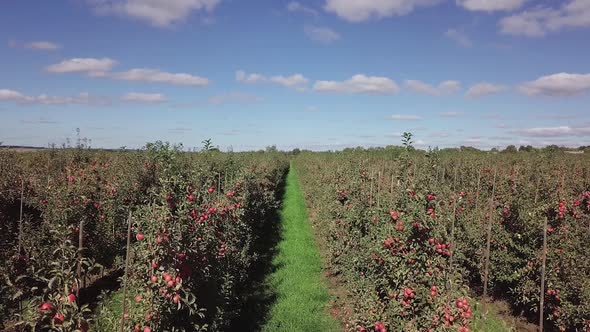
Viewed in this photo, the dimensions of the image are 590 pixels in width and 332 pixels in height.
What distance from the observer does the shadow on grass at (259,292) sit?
7423mm

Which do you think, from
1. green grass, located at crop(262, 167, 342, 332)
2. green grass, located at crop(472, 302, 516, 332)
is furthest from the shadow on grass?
green grass, located at crop(472, 302, 516, 332)

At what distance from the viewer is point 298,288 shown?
30.5 ft

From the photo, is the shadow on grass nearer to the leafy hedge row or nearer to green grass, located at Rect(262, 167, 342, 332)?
green grass, located at Rect(262, 167, 342, 332)

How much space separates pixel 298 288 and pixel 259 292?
96cm

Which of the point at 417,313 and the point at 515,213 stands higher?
the point at 515,213

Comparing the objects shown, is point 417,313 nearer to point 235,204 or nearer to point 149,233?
point 149,233

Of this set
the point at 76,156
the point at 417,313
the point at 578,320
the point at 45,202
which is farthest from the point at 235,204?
the point at 76,156

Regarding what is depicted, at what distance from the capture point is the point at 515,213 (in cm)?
851

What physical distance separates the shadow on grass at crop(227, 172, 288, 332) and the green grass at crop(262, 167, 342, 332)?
0.14m

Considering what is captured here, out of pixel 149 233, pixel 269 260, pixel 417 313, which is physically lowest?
pixel 269 260

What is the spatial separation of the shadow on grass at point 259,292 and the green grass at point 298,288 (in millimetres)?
138

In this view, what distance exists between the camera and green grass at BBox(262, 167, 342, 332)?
748cm

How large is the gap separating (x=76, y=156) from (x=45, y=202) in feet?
35.4

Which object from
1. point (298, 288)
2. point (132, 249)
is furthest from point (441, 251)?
point (298, 288)
